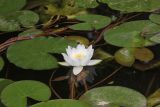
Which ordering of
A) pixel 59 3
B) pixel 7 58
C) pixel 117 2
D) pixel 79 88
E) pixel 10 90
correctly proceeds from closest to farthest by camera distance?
pixel 10 90, pixel 79 88, pixel 7 58, pixel 117 2, pixel 59 3

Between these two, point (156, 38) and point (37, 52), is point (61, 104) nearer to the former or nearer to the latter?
point (37, 52)

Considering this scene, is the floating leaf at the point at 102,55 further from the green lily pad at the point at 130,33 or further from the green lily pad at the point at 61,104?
the green lily pad at the point at 61,104

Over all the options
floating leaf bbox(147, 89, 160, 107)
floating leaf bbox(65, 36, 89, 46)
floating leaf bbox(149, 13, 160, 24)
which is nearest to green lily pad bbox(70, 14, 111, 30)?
floating leaf bbox(65, 36, 89, 46)

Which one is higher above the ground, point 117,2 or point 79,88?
point 117,2

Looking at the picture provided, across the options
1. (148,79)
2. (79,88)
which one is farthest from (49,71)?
(148,79)

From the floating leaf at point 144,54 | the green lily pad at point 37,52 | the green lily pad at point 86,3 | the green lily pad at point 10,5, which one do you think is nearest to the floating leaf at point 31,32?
the green lily pad at point 37,52

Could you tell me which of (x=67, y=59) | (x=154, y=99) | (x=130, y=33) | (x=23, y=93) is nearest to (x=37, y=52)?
(x=67, y=59)

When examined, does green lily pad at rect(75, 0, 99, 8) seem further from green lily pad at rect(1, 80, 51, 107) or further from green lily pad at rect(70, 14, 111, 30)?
green lily pad at rect(1, 80, 51, 107)

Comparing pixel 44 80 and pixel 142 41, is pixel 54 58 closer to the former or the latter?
pixel 44 80
